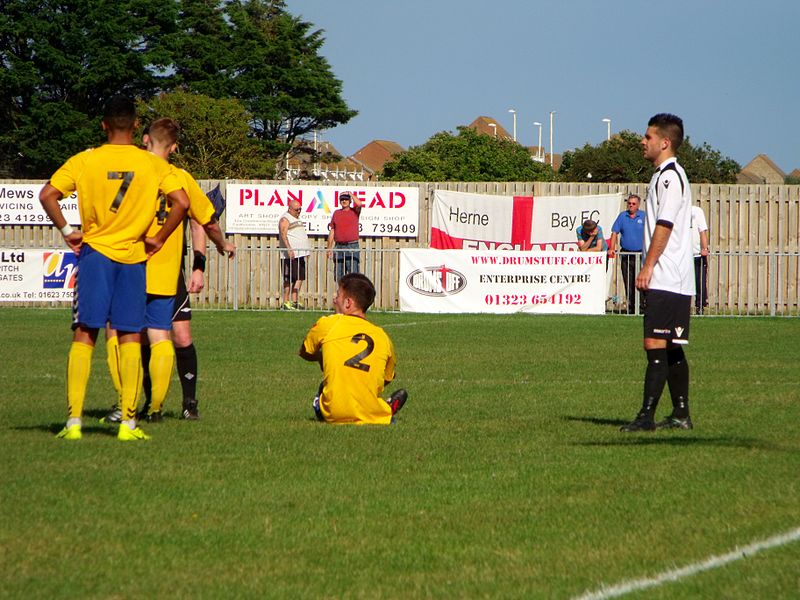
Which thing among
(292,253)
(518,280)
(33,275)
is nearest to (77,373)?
(518,280)

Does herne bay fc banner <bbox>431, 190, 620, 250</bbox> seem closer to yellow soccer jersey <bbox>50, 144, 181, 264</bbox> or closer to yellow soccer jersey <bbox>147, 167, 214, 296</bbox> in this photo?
yellow soccer jersey <bbox>147, 167, 214, 296</bbox>

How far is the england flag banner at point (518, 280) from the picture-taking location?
80.6ft

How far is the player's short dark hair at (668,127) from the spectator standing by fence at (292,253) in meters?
17.5

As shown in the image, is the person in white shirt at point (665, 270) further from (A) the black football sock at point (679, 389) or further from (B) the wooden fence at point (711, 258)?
(B) the wooden fence at point (711, 258)

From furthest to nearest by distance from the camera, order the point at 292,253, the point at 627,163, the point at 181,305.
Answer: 1. the point at 627,163
2. the point at 292,253
3. the point at 181,305

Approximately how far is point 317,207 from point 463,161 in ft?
187

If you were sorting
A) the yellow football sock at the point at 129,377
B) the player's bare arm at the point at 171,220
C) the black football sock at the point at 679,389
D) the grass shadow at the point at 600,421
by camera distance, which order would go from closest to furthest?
1. the yellow football sock at the point at 129,377
2. the player's bare arm at the point at 171,220
3. the black football sock at the point at 679,389
4. the grass shadow at the point at 600,421

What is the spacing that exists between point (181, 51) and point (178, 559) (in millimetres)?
70288

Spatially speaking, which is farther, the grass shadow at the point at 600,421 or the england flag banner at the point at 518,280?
the england flag banner at the point at 518,280

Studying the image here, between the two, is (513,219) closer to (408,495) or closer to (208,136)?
(408,495)

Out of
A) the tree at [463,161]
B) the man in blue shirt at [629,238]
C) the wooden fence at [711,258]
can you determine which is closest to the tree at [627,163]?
the tree at [463,161]

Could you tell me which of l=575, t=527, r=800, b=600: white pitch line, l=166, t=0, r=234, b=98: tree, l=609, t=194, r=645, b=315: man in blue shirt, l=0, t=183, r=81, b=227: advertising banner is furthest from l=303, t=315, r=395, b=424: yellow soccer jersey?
l=166, t=0, r=234, b=98: tree

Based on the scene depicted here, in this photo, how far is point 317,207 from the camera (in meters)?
30.0

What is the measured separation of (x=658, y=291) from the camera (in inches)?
354
